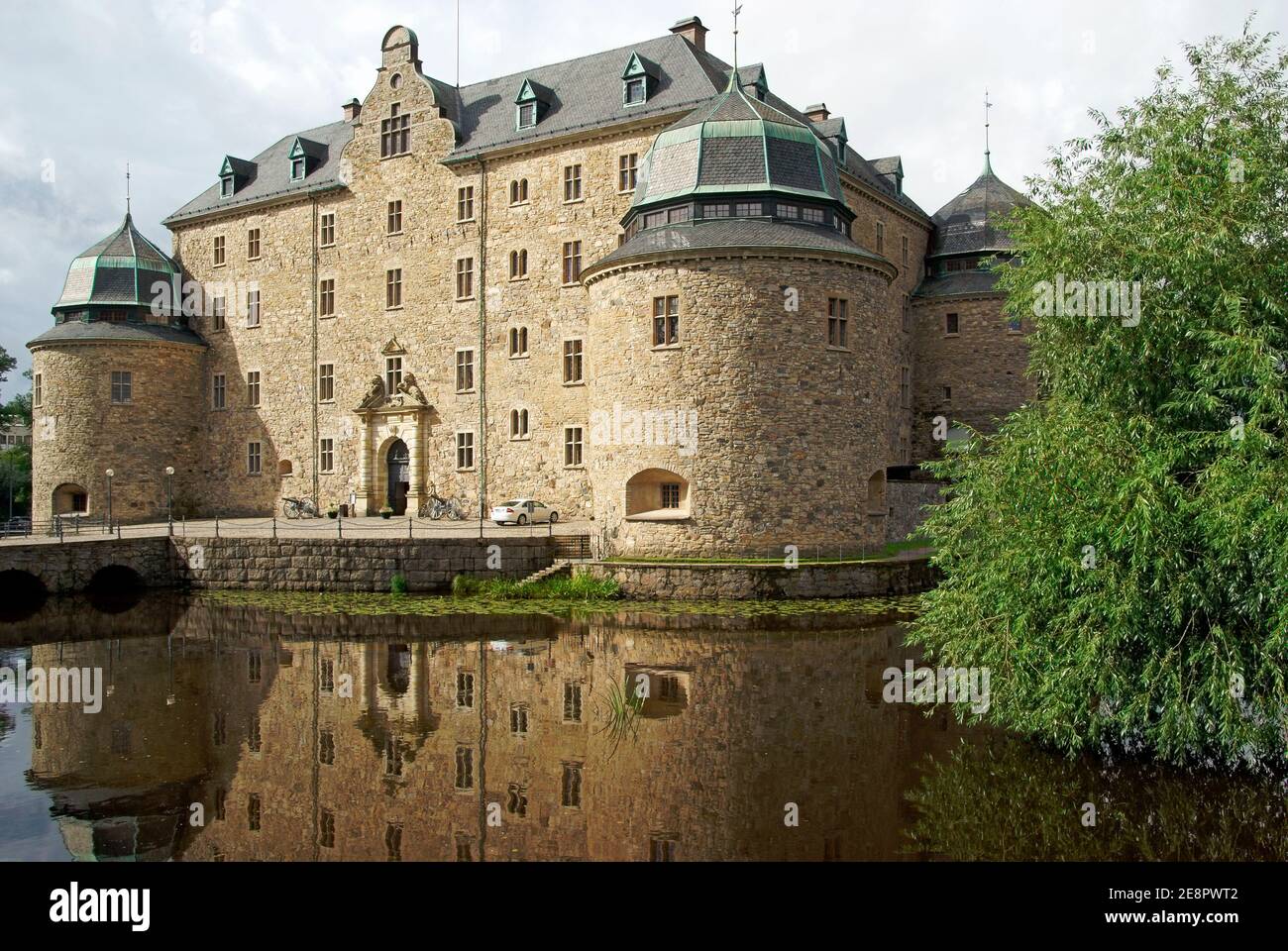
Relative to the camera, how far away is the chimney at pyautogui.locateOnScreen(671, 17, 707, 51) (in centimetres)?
3272

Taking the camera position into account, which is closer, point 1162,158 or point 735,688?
point 1162,158

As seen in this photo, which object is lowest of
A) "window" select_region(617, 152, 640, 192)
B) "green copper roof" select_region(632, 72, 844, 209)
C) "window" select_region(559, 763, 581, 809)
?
"window" select_region(559, 763, 581, 809)

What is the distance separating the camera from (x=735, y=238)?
77.7 ft

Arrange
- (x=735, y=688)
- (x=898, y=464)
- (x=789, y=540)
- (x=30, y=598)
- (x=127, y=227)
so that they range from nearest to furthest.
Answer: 1. (x=735, y=688)
2. (x=789, y=540)
3. (x=30, y=598)
4. (x=898, y=464)
5. (x=127, y=227)

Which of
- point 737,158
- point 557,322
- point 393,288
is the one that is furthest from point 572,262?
point 737,158

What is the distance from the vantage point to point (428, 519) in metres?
33.6

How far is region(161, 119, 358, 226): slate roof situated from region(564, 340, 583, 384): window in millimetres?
11204

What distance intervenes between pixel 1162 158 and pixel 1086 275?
4.67 ft

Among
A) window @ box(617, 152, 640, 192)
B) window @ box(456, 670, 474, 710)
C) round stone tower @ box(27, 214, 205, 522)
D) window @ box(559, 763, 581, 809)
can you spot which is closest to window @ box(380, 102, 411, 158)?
window @ box(617, 152, 640, 192)

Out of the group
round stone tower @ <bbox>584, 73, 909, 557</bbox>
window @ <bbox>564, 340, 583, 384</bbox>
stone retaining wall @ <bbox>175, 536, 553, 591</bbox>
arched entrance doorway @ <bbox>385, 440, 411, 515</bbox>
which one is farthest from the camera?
arched entrance doorway @ <bbox>385, 440, 411, 515</bbox>

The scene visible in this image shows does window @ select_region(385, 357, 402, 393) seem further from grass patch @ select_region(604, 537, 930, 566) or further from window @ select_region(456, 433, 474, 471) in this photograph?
grass patch @ select_region(604, 537, 930, 566)
